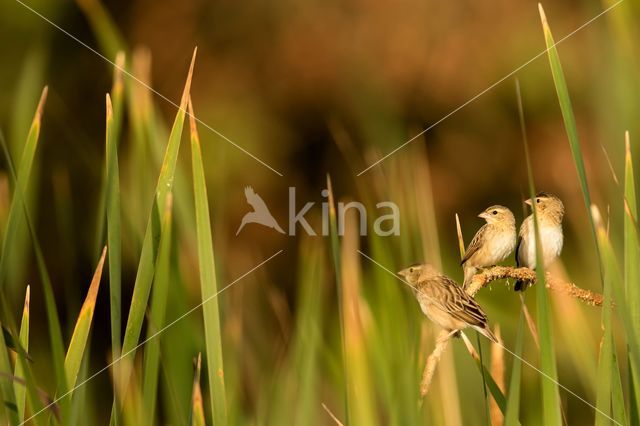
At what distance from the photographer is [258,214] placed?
1841 mm

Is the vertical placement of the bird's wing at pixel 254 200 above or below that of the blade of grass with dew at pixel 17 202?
above

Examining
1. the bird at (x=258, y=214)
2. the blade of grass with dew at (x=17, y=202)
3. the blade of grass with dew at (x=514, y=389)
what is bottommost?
the blade of grass with dew at (x=514, y=389)

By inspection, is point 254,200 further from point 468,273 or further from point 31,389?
point 31,389

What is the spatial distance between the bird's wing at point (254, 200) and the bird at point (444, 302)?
3.09 feet

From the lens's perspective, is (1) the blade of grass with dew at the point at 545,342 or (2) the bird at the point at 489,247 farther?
(2) the bird at the point at 489,247

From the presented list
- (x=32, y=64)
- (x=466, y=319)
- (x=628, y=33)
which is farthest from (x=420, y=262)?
(x=32, y=64)

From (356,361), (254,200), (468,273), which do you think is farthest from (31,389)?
(254,200)

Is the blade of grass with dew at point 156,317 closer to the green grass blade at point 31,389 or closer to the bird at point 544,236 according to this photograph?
the green grass blade at point 31,389

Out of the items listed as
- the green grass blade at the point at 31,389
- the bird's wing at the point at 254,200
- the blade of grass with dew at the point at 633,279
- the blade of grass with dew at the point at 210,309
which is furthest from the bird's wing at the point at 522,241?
the bird's wing at the point at 254,200

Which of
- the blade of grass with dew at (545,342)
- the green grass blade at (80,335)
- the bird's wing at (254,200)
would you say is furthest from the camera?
the bird's wing at (254,200)

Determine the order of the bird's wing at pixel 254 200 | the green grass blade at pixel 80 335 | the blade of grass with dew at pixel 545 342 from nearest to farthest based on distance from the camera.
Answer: the blade of grass with dew at pixel 545 342 < the green grass blade at pixel 80 335 < the bird's wing at pixel 254 200

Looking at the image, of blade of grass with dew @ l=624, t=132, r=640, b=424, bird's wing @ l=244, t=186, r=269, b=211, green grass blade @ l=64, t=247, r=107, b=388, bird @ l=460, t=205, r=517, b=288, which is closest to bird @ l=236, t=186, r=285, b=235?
bird's wing @ l=244, t=186, r=269, b=211

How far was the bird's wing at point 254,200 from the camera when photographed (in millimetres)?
1773

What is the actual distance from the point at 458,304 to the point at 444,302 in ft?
0.05
